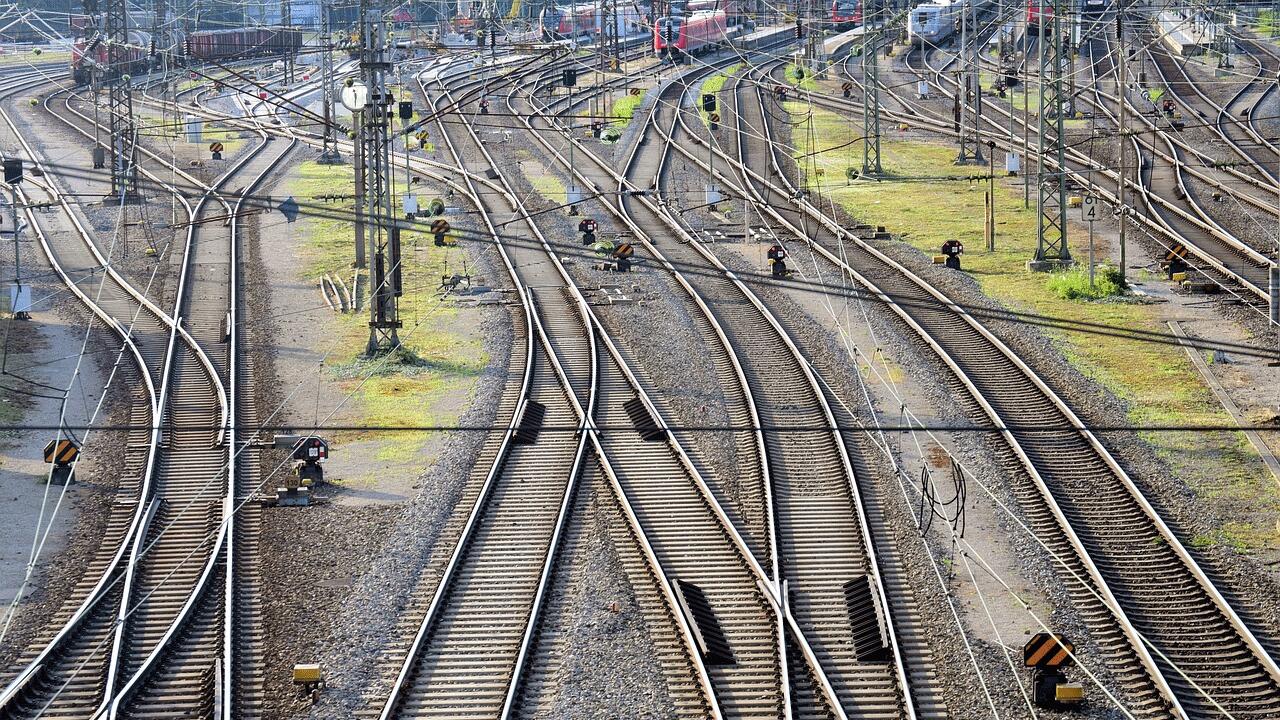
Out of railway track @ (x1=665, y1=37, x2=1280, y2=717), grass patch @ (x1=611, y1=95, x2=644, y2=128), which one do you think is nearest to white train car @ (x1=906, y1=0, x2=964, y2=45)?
grass patch @ (x1=611, y1=95, x2=644, y2=128)

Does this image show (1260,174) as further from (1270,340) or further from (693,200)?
(1270,340)

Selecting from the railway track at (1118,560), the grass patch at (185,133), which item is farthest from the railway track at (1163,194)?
the grass patch at (185,133)

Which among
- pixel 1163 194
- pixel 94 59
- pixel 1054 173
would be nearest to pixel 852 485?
pixel 1054 173

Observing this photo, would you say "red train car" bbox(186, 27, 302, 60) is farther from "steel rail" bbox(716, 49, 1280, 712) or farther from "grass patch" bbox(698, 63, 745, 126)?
"steel rail" bbox(716, 49, 1280, 712)

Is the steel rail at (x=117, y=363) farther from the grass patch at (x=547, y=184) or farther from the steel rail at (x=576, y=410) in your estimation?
the grass patch at (x=547, y=184)

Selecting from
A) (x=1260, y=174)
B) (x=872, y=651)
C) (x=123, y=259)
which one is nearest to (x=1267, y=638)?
(x=872, y=651)

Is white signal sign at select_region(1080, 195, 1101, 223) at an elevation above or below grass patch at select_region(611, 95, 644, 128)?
below

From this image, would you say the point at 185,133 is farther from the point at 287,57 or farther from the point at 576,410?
the point at 576,410
